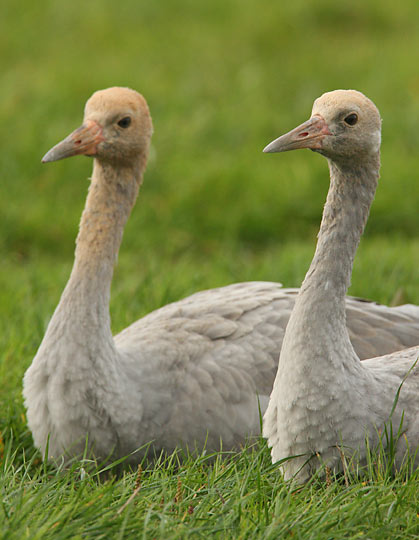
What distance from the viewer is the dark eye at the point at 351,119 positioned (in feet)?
11.4

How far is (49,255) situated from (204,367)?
370cm

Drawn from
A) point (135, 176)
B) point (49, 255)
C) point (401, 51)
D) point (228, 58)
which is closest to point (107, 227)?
point (135, 176)

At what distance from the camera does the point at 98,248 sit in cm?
465

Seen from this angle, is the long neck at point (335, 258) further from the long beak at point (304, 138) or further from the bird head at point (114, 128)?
the bird head at point (114, 128)

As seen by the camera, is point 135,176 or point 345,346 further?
point 135,176

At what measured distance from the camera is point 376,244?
7.61 meters

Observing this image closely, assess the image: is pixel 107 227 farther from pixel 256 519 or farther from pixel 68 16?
pixel 68 16

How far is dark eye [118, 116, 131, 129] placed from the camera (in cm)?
469

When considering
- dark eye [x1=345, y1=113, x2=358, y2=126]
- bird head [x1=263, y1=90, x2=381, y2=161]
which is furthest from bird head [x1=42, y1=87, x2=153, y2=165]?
dark eye [x1=345, y1=113, x2=358, y2=126]

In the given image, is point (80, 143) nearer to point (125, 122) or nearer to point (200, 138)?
point (125, 122)

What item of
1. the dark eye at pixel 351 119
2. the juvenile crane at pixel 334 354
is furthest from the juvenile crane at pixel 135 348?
the dark eye at pixel 351 119

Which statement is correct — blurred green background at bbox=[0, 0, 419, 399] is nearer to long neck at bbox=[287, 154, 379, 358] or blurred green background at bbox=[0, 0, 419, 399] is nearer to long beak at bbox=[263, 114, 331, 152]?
long neck at bbox=[287, 154, 379, 358]

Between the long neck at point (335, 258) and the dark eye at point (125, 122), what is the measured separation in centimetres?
145

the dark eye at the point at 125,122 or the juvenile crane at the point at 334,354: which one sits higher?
the dark eye at the point at 125,122
